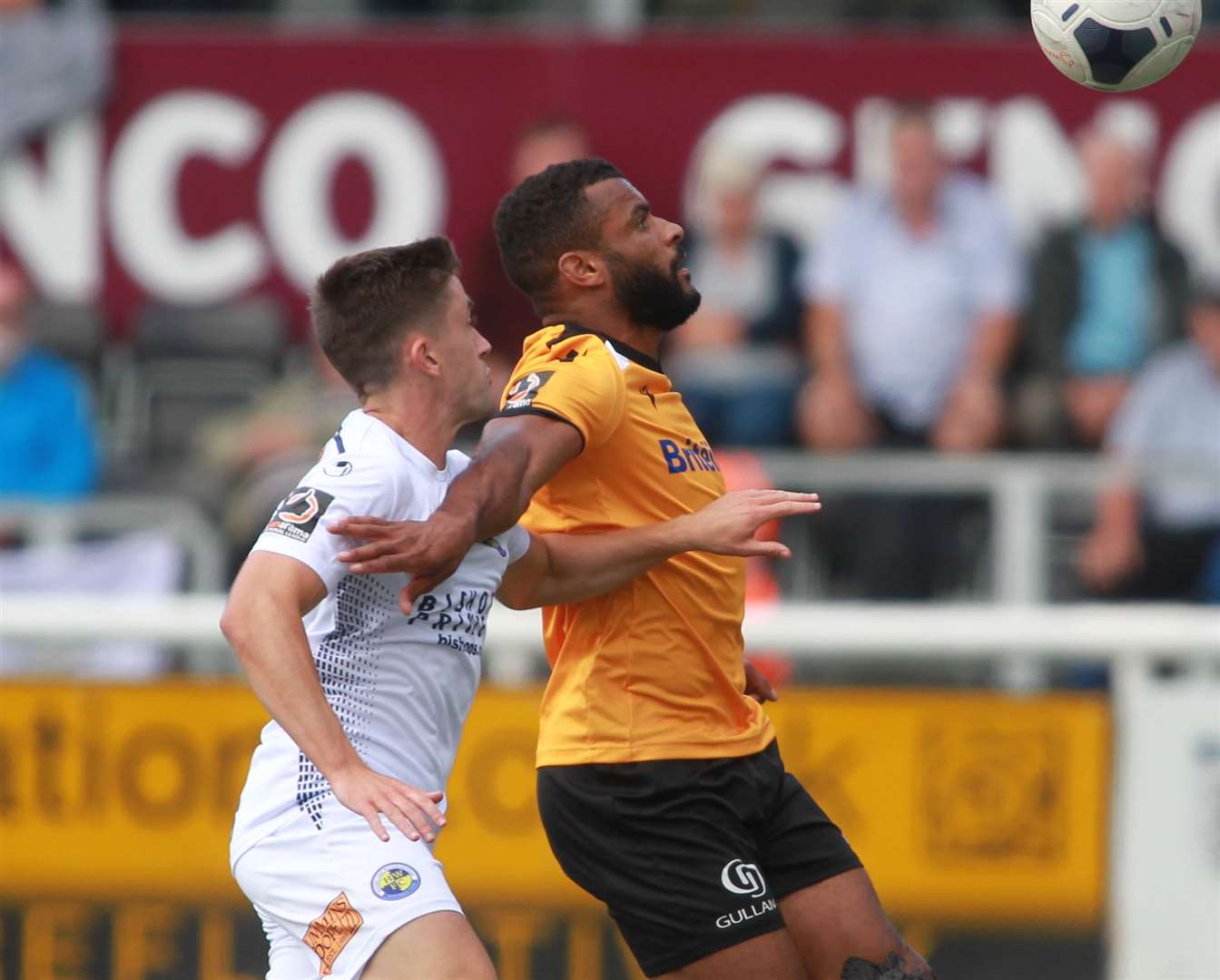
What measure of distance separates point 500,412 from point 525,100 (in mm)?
6546

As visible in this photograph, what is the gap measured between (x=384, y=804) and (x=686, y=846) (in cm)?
98

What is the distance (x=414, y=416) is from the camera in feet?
14.8

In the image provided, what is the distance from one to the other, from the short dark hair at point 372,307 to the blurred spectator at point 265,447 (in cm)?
371

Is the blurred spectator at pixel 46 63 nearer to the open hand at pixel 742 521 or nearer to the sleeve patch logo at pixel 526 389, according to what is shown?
the sleeve patch logo at pixel 526 389

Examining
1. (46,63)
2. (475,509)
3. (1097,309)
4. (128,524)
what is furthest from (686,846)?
(46,63)

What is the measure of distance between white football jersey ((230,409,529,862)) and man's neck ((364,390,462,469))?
0.10 feet

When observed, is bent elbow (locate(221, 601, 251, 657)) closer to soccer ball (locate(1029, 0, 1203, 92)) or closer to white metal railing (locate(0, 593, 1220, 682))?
soccer ball (locate(1029, 0, 1203, 92))

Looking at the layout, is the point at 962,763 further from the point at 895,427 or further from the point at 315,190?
the point at 315,190

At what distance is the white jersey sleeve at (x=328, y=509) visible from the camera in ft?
13.7

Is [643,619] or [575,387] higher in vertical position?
[575,387]

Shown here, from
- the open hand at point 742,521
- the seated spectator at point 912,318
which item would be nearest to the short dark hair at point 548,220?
the open hand at point 742,521

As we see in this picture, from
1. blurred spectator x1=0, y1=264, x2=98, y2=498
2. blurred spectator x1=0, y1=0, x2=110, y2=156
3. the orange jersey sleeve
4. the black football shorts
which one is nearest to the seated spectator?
blurred spectator x1=0, y1=264, x2=98, y2=498

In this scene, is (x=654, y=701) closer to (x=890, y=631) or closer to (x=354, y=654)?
(x=354, y=654)

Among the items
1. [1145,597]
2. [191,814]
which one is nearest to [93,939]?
[191,814]
